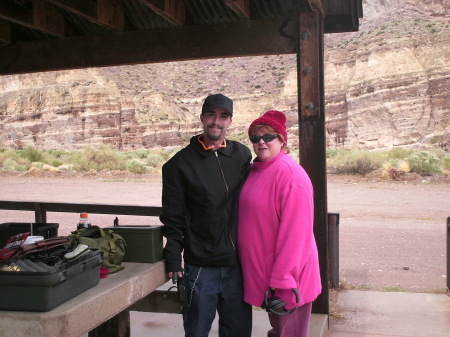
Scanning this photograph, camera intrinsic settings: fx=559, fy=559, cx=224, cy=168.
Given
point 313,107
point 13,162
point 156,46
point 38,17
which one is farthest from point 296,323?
point 13,162

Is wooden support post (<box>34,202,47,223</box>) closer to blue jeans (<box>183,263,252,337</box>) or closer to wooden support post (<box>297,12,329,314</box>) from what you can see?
wooden support post (<box>297,12,329,314</box>)

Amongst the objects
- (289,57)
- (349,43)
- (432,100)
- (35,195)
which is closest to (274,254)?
(35,195)

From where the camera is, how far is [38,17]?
460cm

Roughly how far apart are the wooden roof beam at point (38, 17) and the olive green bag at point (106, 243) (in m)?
2.11

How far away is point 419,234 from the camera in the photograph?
1147cm

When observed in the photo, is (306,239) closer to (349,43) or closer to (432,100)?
(432,100)

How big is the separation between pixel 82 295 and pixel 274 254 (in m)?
0.95

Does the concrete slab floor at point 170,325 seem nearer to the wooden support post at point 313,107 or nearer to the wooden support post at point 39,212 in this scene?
the wooden support post at point 313,107

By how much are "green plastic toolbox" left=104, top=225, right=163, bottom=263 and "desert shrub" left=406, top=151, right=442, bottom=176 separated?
73.9 ft

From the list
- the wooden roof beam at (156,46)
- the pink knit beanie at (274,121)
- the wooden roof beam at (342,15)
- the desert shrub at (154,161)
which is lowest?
the desert shrub at (154,161)

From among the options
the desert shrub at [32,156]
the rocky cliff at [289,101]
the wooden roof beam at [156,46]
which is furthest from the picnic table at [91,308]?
the rocky cliff at [289,101]

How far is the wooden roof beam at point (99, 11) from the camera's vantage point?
4.07m

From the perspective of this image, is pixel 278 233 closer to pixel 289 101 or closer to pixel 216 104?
pixel 216 104

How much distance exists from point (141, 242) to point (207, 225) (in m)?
0.41
